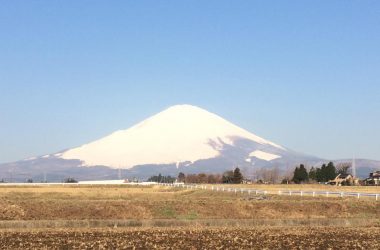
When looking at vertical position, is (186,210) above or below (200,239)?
above

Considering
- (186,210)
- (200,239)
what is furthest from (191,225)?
(186,210)

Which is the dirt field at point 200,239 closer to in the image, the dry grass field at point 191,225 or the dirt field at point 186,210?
the dry grass field at point 191,225

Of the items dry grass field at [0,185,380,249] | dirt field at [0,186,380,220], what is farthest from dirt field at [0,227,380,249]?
dirt field at [0,186,380,220]

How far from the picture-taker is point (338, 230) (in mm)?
45062

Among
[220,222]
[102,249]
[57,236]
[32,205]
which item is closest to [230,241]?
[102,249]

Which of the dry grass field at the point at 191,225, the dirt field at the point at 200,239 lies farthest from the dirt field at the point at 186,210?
the dirt field at the point at 200,239

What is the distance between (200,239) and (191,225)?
1190 centimetres

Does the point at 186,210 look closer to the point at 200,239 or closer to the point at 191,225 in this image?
the point at 191,225

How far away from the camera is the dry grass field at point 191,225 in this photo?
1430 inches

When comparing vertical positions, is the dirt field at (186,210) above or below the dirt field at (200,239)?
above

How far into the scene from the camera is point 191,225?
1986 inches

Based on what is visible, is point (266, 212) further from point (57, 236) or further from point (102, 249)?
point (102, 249)

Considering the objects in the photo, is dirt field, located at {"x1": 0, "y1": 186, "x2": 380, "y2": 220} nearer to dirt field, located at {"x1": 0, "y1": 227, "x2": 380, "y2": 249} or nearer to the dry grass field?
the dry grass field

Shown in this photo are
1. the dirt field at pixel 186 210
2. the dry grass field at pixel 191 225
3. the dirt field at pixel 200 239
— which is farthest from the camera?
the dirt field at pixel 186 210
